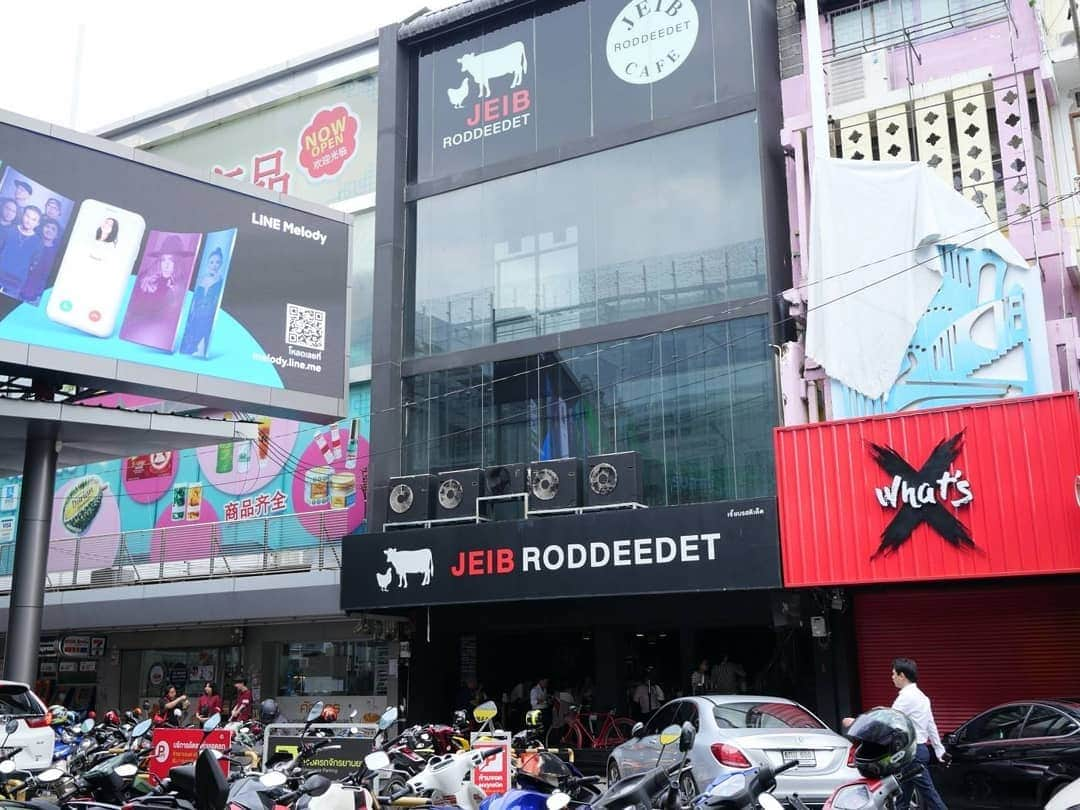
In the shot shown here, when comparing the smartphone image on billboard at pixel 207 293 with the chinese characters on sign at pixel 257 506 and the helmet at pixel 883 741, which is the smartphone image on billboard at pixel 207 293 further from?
the helmet at pixel 883 741

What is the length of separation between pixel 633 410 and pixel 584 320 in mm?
2257

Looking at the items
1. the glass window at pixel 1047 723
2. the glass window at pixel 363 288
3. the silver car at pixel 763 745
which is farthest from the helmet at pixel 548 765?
the glass window at pixel 363 288

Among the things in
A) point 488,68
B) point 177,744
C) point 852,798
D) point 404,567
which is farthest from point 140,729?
point 488,68

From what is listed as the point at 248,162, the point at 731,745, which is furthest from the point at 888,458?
the point at 248,162

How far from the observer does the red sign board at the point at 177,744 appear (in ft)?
48.0

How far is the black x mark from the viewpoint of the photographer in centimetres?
1692

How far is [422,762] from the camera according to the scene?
12.8 metres

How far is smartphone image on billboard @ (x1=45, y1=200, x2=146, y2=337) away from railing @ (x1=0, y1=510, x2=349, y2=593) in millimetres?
7580

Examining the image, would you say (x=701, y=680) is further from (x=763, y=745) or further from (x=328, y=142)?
(x=328, y=142)

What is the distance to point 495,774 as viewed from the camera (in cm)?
1198

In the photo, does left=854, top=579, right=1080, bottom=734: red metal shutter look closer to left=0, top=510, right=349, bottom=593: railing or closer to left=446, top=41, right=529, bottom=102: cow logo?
left=0, top=510, right=349, bottom=593: railing

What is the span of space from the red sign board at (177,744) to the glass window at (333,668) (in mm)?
11179

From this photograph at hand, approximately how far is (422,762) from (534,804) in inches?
204

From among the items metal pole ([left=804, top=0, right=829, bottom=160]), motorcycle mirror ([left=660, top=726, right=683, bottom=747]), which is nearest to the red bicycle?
metal pole ([left=804, top=0, right=829, bottom=160])
